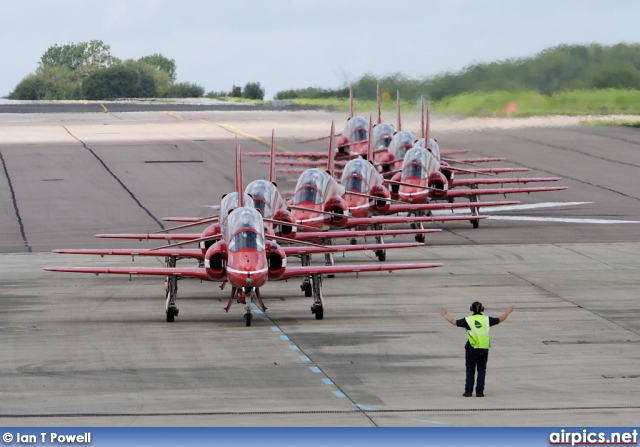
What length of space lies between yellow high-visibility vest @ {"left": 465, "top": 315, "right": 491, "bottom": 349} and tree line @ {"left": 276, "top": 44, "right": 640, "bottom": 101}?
158ft

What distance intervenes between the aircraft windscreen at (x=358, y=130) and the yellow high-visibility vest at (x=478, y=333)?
129ft

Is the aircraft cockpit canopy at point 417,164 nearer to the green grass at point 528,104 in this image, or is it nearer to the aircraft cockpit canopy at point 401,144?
the aircraft cockpit canopy at point 401,144

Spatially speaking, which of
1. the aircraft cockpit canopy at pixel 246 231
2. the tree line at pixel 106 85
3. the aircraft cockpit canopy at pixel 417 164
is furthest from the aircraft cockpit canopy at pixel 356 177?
the tree line at pixel 106 85

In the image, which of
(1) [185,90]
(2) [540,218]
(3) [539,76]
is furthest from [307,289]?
(1) [185,90]

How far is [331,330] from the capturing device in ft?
94.1

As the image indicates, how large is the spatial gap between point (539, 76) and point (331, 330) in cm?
4480

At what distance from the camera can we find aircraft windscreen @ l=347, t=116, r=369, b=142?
61.5 metres

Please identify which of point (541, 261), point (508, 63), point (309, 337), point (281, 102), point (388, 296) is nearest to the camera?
point (309, 337)

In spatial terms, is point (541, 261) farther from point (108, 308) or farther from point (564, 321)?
point (108, 308)

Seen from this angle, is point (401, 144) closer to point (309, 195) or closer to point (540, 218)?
point (540, 218)

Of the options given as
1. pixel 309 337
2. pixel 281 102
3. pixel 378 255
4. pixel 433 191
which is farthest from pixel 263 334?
pixel 281 102

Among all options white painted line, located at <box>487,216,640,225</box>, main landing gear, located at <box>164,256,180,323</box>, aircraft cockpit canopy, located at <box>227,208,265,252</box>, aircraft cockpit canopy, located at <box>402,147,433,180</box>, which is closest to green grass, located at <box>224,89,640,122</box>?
white painted line, located at <box>487,216,640,225</box>

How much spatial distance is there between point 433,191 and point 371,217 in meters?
5.99

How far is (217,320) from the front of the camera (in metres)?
30.2
